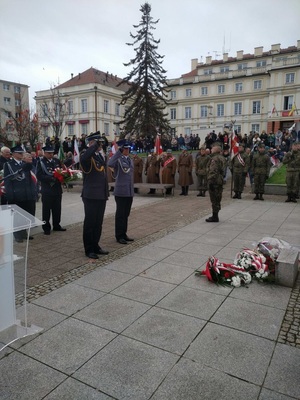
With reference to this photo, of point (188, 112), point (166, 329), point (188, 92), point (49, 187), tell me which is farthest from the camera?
point (188, 112)

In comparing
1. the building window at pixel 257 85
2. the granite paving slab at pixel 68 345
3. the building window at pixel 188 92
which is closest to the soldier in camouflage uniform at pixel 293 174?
the granite paving slab at pixel 68 345

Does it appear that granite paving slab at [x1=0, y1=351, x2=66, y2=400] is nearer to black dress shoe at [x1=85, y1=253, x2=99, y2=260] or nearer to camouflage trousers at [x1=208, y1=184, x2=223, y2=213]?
black dress shoe at [x1=85, y1=253, x2=99, y2=260]

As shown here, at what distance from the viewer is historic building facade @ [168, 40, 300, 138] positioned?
49.5 meters

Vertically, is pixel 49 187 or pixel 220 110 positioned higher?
pixel 220 110

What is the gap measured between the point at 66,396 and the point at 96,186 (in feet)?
12.0

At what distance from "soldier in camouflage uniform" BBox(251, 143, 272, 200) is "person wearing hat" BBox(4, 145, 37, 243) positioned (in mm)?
8511

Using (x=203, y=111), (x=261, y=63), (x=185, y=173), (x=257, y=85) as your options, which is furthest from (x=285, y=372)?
(x=261, y=63)

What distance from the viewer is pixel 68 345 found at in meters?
3.03

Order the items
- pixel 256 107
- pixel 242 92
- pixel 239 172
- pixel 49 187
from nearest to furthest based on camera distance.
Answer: pixel 49 187 < pixel 239 172 < pixel 256 107 < pixel 242 92

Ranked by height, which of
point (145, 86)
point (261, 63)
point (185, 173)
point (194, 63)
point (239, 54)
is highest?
point (194, 63)

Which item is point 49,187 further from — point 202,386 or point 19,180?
point 202,386

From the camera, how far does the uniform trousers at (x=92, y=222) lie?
5633mm

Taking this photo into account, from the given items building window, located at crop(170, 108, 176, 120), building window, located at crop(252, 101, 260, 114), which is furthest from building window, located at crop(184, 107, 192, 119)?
building window, located at crop(252, 101, 260, 114)

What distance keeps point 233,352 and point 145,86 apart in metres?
33.1
